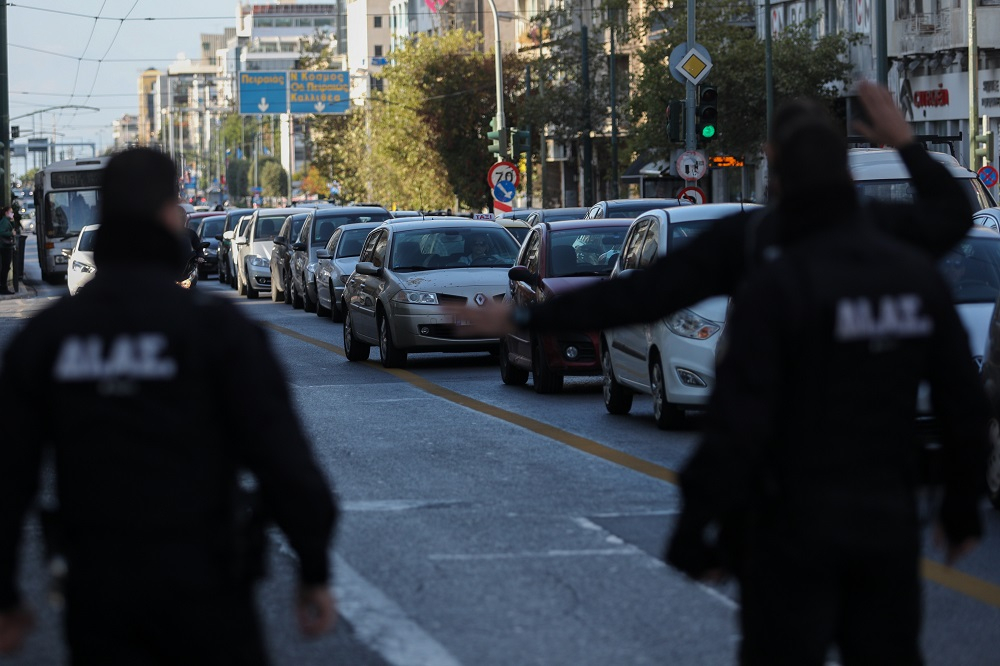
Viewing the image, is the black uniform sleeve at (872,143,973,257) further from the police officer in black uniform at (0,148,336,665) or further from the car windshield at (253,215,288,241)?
the car windshield at (253,215,288,241)

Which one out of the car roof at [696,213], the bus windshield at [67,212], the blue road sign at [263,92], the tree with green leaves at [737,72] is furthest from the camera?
the blue road sign at [263,92]

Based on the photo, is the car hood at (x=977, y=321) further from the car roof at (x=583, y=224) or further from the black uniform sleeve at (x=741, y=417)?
the black uniform sleeve at (x=741, y=417)

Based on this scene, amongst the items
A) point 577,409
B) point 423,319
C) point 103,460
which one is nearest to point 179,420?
point 103,460

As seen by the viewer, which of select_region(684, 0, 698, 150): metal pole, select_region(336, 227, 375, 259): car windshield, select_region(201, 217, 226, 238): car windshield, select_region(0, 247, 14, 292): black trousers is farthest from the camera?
select_region(201, 217, 226, 238): car windshield

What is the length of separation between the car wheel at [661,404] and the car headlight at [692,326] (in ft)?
0.93

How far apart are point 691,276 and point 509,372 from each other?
42.2 feet

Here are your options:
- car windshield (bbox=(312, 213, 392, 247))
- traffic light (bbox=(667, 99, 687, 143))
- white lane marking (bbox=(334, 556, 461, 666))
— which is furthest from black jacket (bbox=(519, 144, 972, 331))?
car windshield (bbox=(312, 213, 392, 247))

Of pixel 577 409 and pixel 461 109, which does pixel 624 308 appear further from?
pixel 461 109

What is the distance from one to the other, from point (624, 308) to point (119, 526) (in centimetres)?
139

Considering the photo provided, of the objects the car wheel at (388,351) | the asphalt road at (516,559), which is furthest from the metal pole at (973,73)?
the asphalt road at (516,559)

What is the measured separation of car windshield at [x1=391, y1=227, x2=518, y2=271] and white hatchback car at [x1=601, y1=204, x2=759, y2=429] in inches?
207

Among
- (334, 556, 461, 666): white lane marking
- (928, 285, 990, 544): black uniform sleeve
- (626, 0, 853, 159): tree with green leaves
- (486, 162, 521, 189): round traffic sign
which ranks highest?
(626, 0, 853, 159): tree with green leaves

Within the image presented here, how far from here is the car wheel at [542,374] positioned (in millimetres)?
16250

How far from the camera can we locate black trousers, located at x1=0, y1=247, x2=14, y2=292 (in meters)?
40.2
